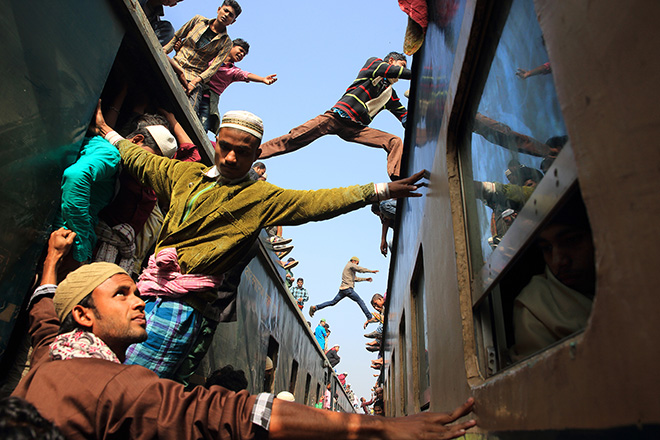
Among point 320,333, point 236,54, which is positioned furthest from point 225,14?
point 320,333

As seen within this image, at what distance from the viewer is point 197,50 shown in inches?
221

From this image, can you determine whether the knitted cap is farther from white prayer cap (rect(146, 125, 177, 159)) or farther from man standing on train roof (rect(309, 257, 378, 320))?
man standing on train roof (rect(309, 257, 378, 320))

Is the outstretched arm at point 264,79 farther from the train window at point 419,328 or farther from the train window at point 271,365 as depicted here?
the train window at point 271,365

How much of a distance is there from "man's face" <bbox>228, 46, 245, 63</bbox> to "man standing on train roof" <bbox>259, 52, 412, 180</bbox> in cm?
127

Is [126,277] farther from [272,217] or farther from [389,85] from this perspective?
[389,85]

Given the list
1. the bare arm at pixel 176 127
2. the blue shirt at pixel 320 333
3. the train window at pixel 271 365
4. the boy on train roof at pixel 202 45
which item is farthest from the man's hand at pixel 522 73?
the blue shirt at pixel 320 333

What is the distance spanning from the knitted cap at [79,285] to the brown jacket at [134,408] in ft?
1.59

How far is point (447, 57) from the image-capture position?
110 inches

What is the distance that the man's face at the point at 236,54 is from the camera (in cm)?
643

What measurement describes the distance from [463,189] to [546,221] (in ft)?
4.21

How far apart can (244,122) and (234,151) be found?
0.59 ft

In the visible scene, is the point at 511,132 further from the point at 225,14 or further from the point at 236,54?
the point at 236,54

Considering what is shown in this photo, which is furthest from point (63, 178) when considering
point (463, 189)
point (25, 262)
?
point (463, 189)

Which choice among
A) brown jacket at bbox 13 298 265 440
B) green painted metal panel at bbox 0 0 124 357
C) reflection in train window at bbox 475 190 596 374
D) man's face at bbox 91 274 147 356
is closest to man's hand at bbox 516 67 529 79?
reflection in train window at bbox 475 190 596 374
